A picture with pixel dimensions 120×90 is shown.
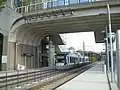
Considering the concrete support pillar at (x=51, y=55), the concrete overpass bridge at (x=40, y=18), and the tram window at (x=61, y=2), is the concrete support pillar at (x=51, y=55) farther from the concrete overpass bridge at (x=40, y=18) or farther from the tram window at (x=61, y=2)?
the tram window at (x=61, y=2)

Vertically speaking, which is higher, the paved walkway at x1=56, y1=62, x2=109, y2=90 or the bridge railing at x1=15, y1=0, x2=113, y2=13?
the bridge railing at x1=15, y1=0, x2=113, y2=13

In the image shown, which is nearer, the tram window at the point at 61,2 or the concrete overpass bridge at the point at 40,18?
the concrete overpass bridge at the point at 40,18

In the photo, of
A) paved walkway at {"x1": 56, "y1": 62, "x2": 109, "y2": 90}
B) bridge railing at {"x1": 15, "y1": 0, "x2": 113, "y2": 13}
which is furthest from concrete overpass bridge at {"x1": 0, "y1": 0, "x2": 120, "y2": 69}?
paved walkway at {"x1": 56, "y1": 62, "x2": 109, "y2": 90}

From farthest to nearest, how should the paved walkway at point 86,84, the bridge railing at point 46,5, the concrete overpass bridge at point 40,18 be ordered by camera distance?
the bridge railing at point 46,5
the concrete overpass bridge at point 40,18
the paved walkway at point 86,84

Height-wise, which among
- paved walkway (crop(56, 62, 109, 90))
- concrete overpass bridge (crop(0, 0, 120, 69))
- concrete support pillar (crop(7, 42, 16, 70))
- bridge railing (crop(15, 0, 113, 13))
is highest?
bridge railing (crop(15, 0, 113, 13))

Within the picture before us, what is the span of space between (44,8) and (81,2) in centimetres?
609

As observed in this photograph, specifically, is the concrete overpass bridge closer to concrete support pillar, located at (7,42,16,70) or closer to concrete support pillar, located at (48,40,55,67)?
concrete support pillar, located at (7,42,16,70)

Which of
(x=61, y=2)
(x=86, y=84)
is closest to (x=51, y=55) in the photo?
(x=61, y=2)

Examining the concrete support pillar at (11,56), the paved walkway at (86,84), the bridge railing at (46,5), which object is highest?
the bridge railing at (46,5)

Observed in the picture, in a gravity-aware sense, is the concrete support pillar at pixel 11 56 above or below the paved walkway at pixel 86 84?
above

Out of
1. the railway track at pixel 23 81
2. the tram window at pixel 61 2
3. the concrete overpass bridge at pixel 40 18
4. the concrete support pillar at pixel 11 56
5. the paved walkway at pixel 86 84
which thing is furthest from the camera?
the concrete support pillar at pixel 11 56

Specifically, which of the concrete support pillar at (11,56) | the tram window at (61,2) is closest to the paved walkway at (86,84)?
the tram window at (61,2)

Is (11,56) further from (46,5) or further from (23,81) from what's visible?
(23,81)

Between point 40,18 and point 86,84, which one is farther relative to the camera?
point 40,18
